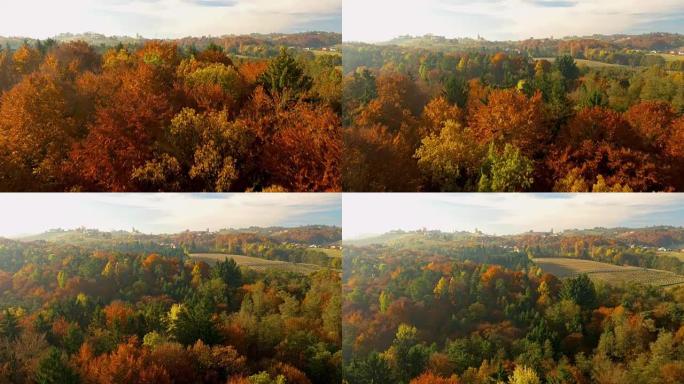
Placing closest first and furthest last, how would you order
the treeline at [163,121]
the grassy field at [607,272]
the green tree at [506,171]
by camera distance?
the treeline at [163,121] → the green tree at [506,171] → the grassy field at [607,272]

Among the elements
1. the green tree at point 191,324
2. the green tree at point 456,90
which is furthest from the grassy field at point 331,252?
the green tree at point 456,90

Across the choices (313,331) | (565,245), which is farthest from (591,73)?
(313,331)

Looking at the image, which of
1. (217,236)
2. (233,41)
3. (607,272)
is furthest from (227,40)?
(607,272)

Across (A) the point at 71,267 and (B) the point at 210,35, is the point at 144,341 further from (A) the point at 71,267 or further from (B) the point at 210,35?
(B) the point at 210,35

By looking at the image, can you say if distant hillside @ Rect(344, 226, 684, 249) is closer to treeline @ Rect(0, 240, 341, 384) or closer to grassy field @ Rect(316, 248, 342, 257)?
grassy field @ Rect(316, 248, 342, 257)

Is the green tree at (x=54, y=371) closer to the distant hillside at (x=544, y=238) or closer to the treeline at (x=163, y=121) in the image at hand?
the treeline at (x=163, y=121)

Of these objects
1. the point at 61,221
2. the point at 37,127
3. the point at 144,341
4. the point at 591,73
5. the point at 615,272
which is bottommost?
the point at 144,341

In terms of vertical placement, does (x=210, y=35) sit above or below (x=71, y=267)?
above

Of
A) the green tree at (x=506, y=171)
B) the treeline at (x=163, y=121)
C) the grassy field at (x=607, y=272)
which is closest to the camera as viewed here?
the treeline at (x=163, y=121)
